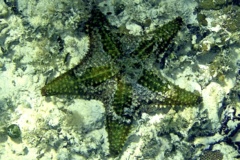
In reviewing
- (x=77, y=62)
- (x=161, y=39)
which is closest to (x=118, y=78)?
(x=77, y=62)

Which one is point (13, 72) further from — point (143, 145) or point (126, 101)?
point (143, 145)

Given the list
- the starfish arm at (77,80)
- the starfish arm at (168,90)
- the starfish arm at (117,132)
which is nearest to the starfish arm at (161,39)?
the starfish arm at (168,90)

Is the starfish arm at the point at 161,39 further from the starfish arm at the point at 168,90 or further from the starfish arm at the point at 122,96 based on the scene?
the starfish arm at the point at 122,96

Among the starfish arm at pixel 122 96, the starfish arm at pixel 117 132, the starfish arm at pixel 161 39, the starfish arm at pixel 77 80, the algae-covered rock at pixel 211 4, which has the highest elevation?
the algae-covered rock at pixel 211 4

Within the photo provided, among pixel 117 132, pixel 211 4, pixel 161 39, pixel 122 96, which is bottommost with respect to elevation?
pixel 117 132

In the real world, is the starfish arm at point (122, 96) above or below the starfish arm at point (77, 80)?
below

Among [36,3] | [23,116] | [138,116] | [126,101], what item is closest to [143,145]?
[138,116]

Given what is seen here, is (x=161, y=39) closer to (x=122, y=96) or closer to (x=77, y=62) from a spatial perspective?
(x=122, y=96)

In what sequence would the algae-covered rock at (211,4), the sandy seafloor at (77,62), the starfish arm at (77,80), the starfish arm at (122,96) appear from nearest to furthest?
the starfish arm at (77,80)
the starfish arm at (122,96)
the sandy seafloor at (77,62)
the algae-covered rock at (211,4)
